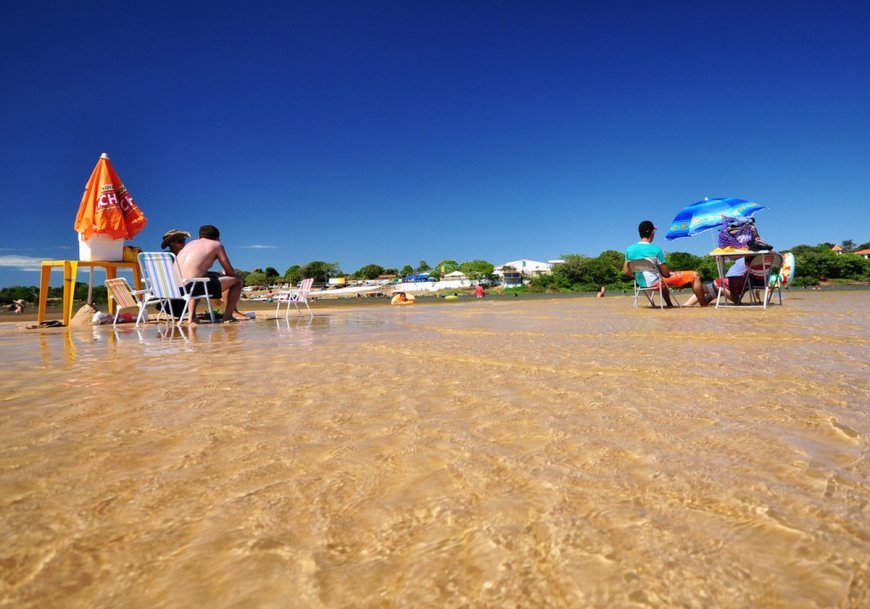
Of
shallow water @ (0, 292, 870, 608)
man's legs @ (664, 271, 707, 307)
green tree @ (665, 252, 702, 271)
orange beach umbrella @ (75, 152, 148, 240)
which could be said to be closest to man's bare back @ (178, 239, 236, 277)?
orange beach umbrella @ (75, 152, 148, 240)

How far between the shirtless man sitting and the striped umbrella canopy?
28.4ft

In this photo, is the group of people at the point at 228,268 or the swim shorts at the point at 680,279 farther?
the swim shorts at the point at 680,279

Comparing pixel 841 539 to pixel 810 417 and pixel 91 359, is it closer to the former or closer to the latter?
pixel 810 417

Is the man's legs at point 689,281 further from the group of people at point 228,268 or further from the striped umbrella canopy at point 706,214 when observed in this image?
the striped umbrella canopy at point 706,214

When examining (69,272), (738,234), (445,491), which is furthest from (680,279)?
(69,272)

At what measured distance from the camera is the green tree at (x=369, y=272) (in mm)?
123938

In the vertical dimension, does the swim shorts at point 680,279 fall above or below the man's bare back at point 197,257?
below

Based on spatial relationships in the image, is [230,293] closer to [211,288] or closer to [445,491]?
[211,288]

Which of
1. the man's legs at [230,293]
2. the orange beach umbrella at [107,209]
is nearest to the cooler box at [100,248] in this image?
the orange beach umbrella at [107,209]

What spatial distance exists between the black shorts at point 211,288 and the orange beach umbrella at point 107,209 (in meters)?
1.89

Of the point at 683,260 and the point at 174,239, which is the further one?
the point at 683,260

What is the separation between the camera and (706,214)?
998 centimetres

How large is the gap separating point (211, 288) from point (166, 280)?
2.07 ft

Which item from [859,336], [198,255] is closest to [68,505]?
[859,336]
